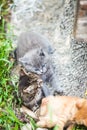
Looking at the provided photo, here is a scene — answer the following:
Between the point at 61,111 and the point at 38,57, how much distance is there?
2.18 feet

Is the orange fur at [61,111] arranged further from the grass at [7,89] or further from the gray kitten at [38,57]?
the gray kitten at [38,57]

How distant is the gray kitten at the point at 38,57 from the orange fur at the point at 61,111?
9.1 inches

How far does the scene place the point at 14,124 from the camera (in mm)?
4145

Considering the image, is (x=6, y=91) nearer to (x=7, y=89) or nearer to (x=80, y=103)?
(x=7, y=89)

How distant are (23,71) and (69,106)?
0.60 m

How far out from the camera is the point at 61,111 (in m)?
4.12

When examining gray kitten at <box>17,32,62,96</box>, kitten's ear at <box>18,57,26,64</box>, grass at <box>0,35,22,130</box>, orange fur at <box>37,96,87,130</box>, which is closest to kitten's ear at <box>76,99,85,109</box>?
orange fur at <box>37,96,87,130</box>

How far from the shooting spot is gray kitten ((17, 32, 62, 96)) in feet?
14.4

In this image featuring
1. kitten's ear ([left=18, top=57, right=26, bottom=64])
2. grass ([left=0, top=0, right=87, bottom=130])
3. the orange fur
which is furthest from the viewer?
kitten's ear ([left=18, top=57, right=26, bottom=64])

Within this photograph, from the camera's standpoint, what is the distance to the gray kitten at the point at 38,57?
4395 mm

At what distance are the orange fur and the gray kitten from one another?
230 mm

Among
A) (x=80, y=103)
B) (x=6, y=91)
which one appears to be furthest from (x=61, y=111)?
(x=6, y=91)

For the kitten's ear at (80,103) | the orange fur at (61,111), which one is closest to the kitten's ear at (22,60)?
the orange fur at (61,111)

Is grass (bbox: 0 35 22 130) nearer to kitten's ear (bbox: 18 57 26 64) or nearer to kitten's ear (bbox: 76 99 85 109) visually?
kitten's ear (bbox: 18 57 26 64)
